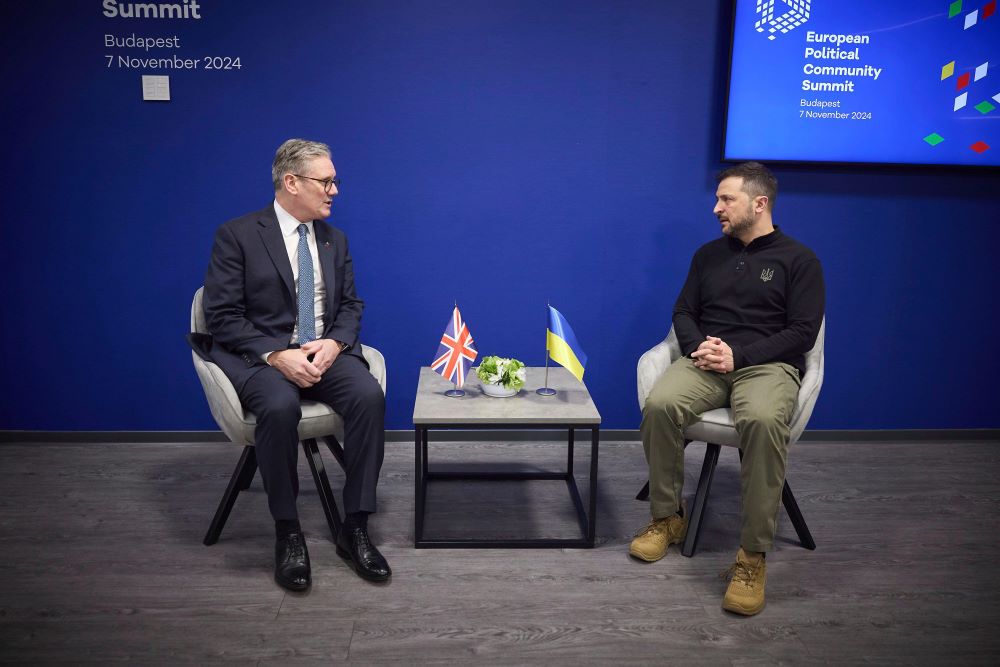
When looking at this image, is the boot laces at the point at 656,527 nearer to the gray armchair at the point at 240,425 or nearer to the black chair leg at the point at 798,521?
the black chair leg at the point at 798,521

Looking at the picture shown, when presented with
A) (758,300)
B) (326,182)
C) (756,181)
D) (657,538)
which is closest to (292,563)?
(657,538)

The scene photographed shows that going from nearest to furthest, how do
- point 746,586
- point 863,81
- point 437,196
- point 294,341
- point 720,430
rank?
point 746,586 < point 720,430 < point 294,341 < point 863,81 < point 437,196

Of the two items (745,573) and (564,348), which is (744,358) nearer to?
(564,348)

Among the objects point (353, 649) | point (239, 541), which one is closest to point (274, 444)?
point (239, 541)

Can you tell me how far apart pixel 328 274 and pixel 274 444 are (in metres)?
0.72

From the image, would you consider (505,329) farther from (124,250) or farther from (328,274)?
(124,250)

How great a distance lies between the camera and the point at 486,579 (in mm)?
2369

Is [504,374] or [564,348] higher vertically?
[564,348]

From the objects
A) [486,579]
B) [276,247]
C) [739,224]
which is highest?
[739,224]

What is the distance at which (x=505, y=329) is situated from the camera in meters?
3.56

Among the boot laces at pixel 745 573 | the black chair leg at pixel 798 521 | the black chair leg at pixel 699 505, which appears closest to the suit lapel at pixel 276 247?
the black chair leg at pixel 699 505

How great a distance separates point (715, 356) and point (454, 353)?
937 mm

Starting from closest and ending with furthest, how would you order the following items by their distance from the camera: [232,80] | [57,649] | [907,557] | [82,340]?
1. [57,649]
2. [907,557]
3. [232,80]
4. [82,340]

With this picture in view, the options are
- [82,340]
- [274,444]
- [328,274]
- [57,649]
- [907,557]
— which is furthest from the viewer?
[82,340]
